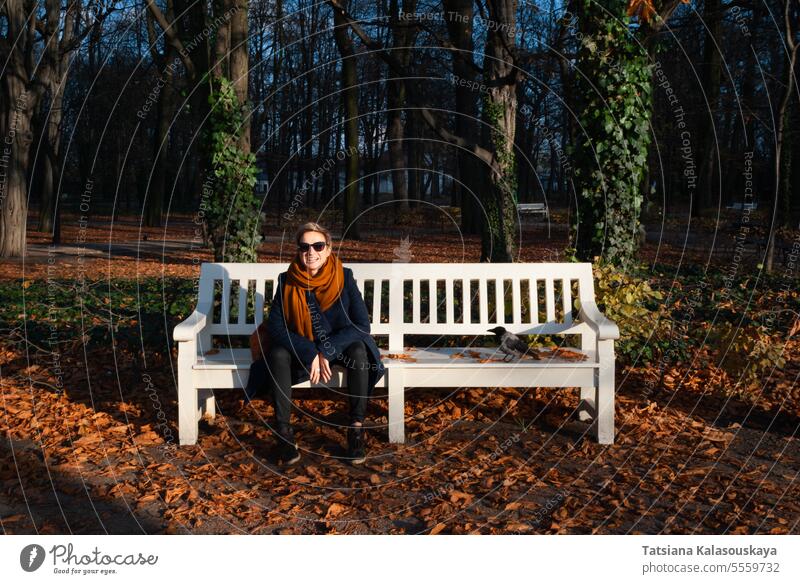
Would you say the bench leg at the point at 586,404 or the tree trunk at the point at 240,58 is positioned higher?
the tree trunk at the point at 240,58

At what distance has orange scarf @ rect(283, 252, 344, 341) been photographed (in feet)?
16.1

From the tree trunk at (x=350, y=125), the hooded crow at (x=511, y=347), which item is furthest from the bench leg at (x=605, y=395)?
the tree trunk at (x=350, y=125)

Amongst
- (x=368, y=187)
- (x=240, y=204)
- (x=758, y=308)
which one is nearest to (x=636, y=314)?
(x=758, y=308)

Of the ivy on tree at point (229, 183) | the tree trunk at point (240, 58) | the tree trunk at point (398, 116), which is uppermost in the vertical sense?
the tree trunk at point (398, 116)

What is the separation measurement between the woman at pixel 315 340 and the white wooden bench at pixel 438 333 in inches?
A: 7.4

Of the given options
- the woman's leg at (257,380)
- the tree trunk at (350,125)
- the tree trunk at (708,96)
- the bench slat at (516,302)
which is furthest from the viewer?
the tree trunk at (708,96)

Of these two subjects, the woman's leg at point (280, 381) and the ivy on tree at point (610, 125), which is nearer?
the woman's leg at point (280, 381)

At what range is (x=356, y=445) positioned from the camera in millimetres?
4738

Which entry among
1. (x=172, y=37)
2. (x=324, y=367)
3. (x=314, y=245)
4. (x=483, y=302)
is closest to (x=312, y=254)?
(x=314, y=245)

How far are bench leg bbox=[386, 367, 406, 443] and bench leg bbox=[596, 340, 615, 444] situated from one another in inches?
51.1

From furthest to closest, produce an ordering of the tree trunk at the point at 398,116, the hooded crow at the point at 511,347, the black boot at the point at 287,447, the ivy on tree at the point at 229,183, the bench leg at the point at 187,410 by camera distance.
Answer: the tree trunk at the point at 398,116 → the ivy on tree at the point at 229,183 → the hooded crow at the point at 511,347 → the bench leg at the point at 187,410 → the black boot at the point at 287,447

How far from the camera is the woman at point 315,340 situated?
15.6 feet

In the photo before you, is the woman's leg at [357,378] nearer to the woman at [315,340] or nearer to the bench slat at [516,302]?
the woman at [315,340]

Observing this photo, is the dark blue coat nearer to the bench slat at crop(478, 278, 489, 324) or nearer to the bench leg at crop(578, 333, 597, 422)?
the bench slat at crop(478, 278, 489, 324)
